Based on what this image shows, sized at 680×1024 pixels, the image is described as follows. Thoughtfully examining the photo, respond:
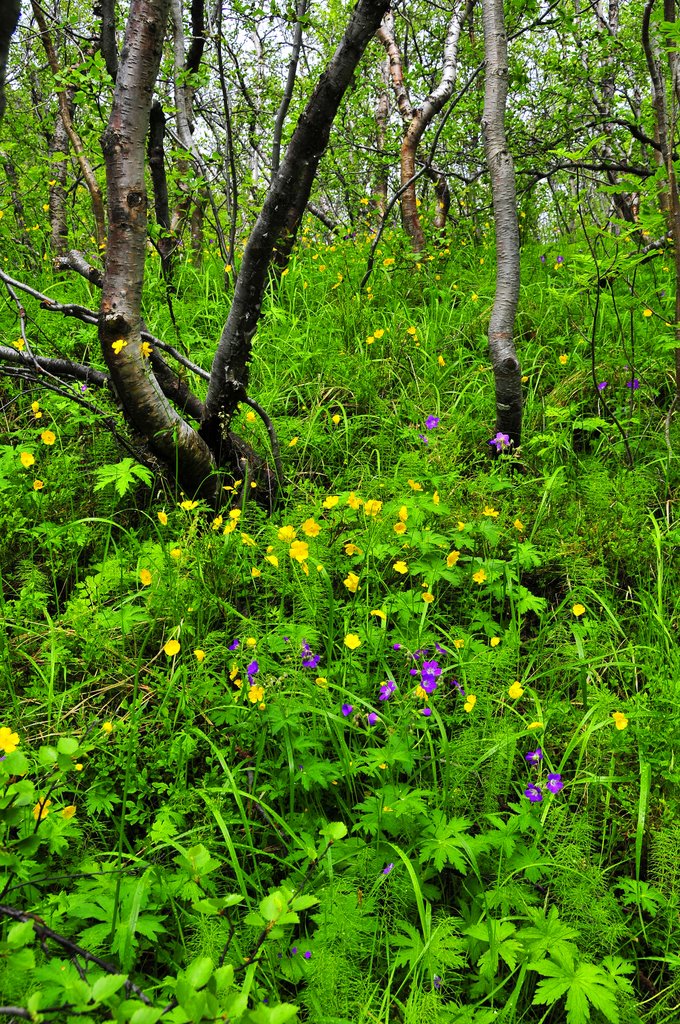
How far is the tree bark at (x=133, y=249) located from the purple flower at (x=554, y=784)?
69.0 inches

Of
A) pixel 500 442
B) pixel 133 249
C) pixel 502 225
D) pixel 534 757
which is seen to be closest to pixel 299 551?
pixel 534 757

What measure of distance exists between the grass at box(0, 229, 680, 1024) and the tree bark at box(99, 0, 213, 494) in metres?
0.26

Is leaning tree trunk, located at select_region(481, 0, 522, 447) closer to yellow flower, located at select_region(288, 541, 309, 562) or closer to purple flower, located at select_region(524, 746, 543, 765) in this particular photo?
yellow flower, located at select_region(288, 541, 309, 562)

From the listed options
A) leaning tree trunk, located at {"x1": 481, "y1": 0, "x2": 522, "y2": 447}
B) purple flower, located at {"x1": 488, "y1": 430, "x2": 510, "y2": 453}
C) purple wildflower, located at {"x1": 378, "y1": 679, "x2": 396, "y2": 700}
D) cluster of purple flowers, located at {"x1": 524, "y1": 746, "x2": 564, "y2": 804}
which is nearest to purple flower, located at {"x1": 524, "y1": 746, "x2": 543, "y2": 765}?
cluster of purple flowers, located at {"x1": 524, "y1": 746, "x2": 564, "y2": 804}

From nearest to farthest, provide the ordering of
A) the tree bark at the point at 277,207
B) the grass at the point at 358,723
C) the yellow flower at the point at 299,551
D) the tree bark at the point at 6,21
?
1. the tree bark at the point at 6,21
2. the grass at the point at 358,723
3. the yellow flower at the point at 299,551
4. the tree bark at the point at 277,207

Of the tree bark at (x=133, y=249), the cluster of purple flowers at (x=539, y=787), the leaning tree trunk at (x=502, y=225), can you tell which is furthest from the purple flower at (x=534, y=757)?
the tree bark at (x=133, y=249)

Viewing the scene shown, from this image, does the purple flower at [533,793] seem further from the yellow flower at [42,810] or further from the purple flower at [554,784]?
the yellow flower at [42,810]

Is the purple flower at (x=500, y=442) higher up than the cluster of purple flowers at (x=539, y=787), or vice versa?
the purple flower at (x=500, y=442)

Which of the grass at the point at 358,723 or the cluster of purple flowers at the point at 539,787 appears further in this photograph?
the cluster of purple flowers at the point at 539,787

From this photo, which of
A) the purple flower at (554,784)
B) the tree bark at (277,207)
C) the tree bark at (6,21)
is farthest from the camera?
the tree bark at (277,207)

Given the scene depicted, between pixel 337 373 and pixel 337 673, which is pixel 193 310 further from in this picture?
pixel 337 673

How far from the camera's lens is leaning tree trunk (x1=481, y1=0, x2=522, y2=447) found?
2703 millimetres

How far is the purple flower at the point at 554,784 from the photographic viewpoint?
155 centimetres

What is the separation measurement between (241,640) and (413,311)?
275 centimetres
